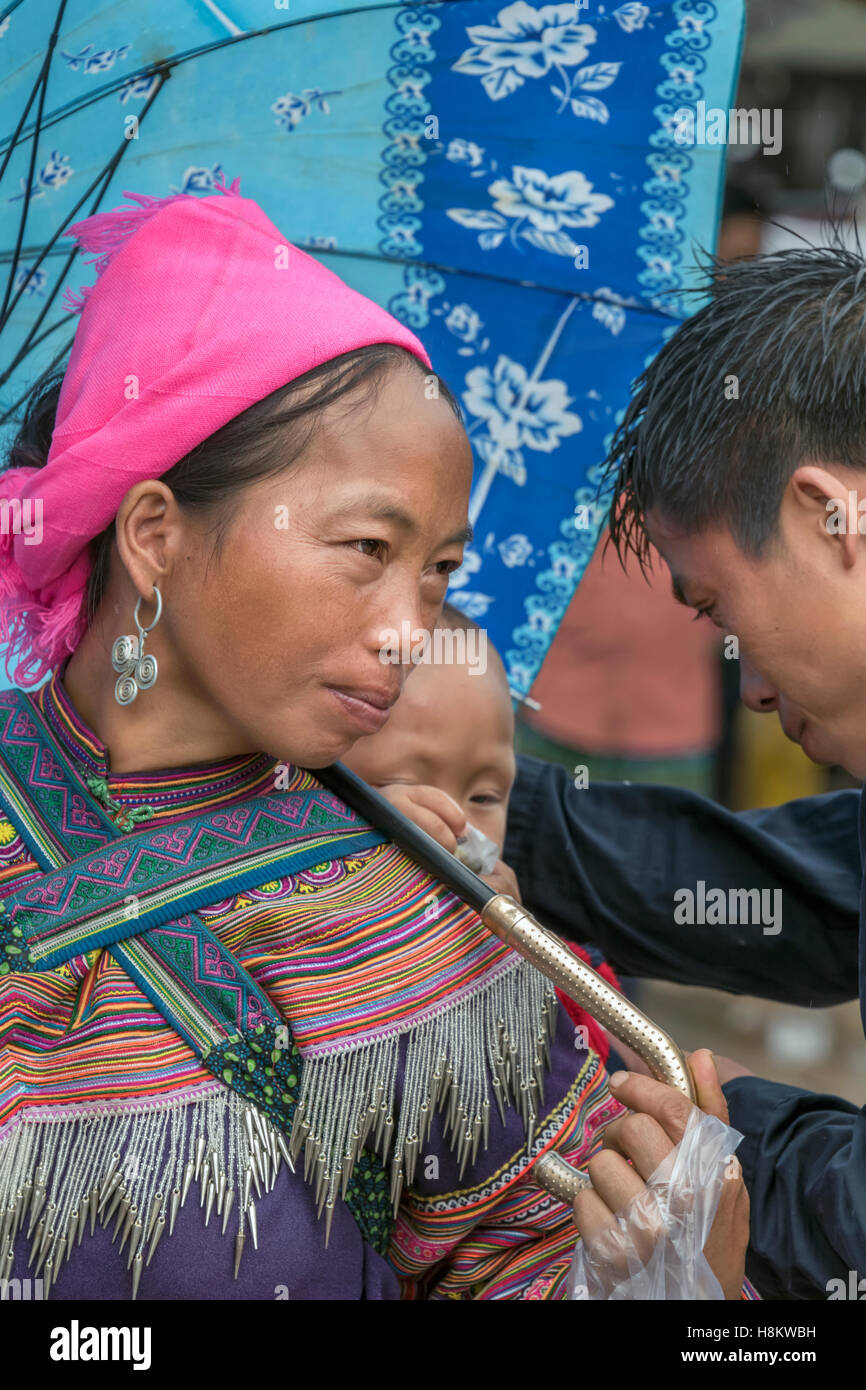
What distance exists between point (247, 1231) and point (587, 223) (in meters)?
1.59

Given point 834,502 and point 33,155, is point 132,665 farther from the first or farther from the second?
point 834,502

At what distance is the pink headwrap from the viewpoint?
161 centimetres

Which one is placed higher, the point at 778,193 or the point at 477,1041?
the point at 778,193

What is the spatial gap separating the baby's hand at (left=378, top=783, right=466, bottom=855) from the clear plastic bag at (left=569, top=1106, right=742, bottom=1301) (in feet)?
1.75

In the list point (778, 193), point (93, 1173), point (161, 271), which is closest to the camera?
point (93, 1173)

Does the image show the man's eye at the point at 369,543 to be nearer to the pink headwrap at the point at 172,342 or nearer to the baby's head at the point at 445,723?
the pink headwrap at the point at 172,342

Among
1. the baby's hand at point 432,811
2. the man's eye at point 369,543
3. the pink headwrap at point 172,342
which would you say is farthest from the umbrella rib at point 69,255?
the baby's hand at point 432,811

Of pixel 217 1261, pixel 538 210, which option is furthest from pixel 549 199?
pixel 217 1261

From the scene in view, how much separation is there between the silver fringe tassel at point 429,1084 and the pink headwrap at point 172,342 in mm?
754

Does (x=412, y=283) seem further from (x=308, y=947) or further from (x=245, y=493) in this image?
(x=308, y=947)

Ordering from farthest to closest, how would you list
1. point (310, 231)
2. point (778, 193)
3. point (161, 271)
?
1. point (778, 193)
2. point (310, 231)
3. point (161, 271)

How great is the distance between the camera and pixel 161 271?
1.68 metres

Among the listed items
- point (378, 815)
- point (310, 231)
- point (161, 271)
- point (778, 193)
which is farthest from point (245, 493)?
point (778, 193)
